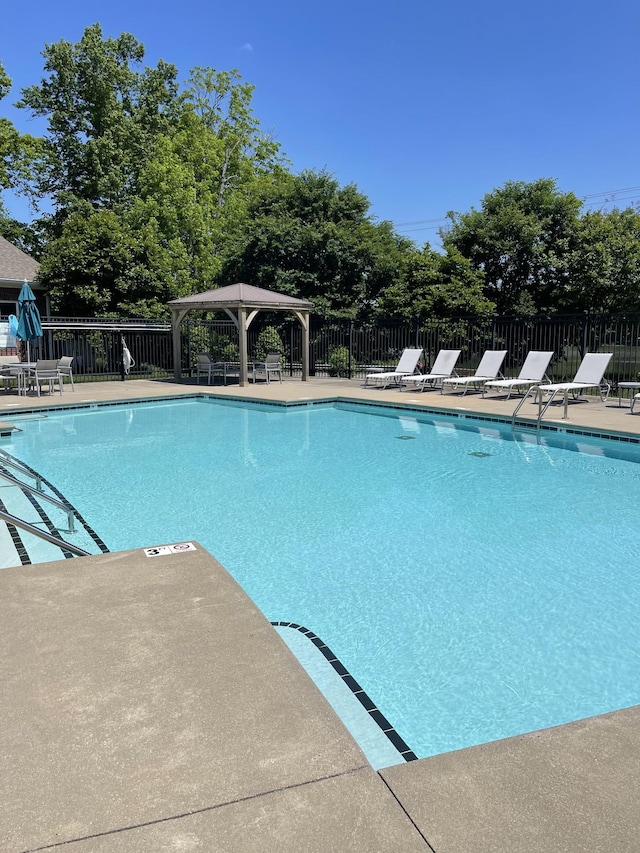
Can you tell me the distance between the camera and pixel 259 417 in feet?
41.3

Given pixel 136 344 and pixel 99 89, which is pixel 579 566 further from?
pixel 99 89

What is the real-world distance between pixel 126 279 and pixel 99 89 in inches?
563

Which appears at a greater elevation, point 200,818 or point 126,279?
point 126,279

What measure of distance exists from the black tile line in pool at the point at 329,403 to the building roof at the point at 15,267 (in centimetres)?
927

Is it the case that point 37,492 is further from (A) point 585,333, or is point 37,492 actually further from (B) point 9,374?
(A) point 585,333

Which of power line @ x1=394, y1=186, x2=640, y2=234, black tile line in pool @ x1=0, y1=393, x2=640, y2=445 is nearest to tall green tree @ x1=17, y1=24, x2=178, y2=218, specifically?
power line @ x1=394, y1=186, x2=640, y2=234

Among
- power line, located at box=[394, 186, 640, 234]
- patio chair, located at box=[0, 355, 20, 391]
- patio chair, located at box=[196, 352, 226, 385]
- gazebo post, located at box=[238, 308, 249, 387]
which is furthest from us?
power line, located at box=[394, 186, 640, 234]

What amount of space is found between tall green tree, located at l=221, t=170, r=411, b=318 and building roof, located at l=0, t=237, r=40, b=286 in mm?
6720

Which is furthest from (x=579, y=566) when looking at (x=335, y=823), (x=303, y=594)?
(x=335, y=823)

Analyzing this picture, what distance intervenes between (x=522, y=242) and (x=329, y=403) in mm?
10252

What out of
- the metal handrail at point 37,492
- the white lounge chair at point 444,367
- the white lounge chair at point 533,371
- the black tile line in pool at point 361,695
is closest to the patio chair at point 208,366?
the white lounge chair at point 444,367

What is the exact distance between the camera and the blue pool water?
127 inches

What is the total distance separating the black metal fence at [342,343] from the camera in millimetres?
16812

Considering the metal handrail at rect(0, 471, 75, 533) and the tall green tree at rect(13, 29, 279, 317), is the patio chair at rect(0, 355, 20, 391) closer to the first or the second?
the tall green tree at rect(13, 29, 279, 317)
